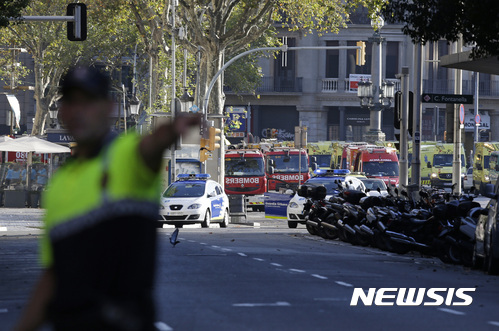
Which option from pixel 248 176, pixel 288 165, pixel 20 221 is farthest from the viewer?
pixel 288 165

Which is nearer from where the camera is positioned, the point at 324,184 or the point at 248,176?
the point at 324,184

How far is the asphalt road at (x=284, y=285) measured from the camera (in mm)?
9427

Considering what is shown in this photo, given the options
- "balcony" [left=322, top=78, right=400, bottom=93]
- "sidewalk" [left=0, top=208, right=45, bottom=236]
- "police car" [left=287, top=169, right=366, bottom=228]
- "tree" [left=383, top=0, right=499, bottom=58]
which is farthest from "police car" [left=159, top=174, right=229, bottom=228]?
"balcony" [left=322, top=78, right=400, bottom=93]

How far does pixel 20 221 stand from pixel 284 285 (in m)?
21.5

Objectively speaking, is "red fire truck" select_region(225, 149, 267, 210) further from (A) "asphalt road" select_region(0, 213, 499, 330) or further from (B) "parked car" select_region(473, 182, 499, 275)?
(B) "parked car" select_region(473, 182, 499, 275)

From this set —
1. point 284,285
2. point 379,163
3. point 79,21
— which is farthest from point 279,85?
point 284,285

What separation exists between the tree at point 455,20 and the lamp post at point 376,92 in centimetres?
3371

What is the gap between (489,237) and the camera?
567 inches

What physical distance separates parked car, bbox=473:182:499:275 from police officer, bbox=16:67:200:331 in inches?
436

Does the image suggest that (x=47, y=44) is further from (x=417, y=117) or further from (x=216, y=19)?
(x=417, y=117)

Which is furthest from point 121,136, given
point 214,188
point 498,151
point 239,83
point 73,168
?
point 239,83

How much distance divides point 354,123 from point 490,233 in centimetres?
6282

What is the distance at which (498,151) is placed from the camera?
53.3m

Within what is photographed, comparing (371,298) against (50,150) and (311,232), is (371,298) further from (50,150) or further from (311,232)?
(50,150)
